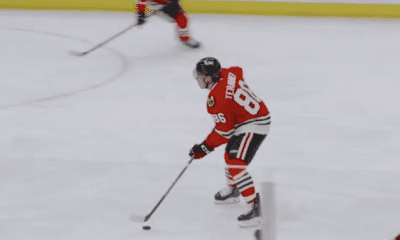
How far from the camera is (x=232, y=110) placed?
129 inches

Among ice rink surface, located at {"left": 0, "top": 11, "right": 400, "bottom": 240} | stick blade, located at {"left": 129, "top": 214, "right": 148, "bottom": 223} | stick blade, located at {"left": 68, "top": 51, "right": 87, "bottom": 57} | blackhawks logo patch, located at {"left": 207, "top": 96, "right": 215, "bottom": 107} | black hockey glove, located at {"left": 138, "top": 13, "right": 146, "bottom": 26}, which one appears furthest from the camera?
black hockey glove, located at {"left": 138, "top": 13, "right": 146, "bottom": 26}

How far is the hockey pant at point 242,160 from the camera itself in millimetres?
3277

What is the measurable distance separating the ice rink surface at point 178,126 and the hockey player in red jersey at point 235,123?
212 mm

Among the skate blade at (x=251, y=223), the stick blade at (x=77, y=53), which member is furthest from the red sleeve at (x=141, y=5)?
the skate blade at (x=251, y=223)

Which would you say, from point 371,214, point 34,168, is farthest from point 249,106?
point 34,168

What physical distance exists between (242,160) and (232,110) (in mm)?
260

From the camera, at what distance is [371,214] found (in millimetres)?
3514

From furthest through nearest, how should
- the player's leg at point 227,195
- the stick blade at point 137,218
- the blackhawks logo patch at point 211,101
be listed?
the player's leg at point 227,195
the stick blade at point 137,218
the blackhawks logo patch at point 211,101

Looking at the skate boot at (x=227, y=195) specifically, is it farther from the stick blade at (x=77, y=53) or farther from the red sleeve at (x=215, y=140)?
the stick blade at (x=77, y=53)

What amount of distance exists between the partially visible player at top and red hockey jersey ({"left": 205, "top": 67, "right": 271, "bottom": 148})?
3219 millimetres

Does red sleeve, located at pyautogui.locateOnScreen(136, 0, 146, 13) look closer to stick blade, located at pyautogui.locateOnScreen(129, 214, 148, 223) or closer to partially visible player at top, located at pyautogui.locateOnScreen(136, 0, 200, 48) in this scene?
partially visible player at top, located at pyautogui.locateOnScreen(136, 0, 200, 48)

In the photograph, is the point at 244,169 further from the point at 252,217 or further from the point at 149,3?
the point at 149,3

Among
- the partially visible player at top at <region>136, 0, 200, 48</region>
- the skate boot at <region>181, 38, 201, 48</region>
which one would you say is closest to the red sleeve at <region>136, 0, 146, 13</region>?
the partially visible player at top at <region>136, 0, 200, 48</region>

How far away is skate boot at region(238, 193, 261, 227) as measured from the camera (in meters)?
3.33
